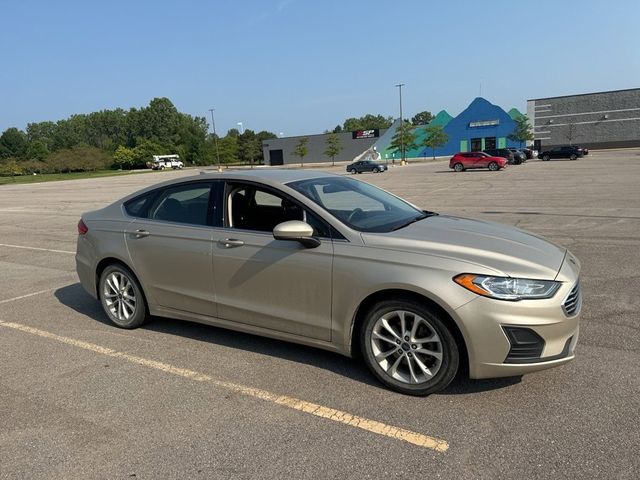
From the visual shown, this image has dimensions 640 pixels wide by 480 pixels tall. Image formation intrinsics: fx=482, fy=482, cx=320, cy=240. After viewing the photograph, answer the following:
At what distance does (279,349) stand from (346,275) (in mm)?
1202

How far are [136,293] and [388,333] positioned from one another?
270 cm

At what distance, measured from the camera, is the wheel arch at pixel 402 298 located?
317cm

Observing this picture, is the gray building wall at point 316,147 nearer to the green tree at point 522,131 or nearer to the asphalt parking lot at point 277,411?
the green tree at point 522,131

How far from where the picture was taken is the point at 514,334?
3025 millimetres

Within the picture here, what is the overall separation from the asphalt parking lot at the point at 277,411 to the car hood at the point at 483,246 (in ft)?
2.92

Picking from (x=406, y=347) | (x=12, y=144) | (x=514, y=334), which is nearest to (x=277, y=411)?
(x=406, y=347)

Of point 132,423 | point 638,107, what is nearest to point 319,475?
point 132,423

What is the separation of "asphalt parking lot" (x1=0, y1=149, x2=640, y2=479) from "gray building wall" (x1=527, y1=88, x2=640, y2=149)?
72562mm

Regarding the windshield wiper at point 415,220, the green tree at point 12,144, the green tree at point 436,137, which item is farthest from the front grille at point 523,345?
the green tree at point 12,144

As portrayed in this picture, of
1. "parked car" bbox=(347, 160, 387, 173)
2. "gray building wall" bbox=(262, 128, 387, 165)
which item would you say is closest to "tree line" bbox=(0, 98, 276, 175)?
"gray building wall" bbox=(262, 128, 387, 165)

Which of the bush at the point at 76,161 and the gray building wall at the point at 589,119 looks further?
the bush at the point at 76,161

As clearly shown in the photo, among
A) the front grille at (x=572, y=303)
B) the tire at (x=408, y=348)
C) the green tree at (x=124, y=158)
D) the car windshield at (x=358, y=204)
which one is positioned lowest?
the tire at (x=408, y=348)

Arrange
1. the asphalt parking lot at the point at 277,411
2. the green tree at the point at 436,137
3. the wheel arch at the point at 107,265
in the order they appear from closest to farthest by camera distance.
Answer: the asphalt parking lot at the point at 277,411 < the wheel arch at the point at 107,265 < the green tree at the point at 436,137

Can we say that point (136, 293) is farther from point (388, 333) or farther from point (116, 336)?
point (388, 333)
